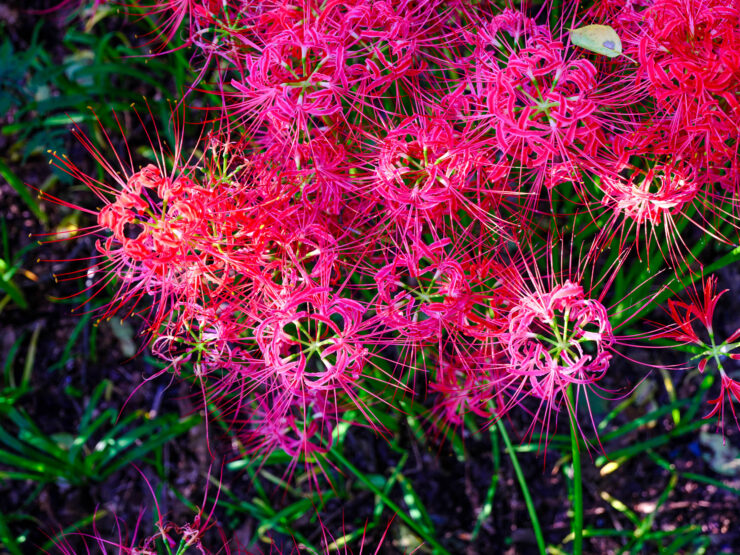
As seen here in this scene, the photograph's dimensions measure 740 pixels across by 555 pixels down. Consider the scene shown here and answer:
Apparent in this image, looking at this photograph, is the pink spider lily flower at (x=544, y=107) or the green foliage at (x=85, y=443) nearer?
the pink spider lily flower at (x=544, y=107)

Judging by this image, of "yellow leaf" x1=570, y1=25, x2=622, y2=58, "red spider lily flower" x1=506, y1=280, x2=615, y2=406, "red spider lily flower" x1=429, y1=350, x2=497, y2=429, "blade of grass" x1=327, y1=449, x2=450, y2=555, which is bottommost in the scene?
"blade of grass" x1=327, y1=449, x2=450, y2=555

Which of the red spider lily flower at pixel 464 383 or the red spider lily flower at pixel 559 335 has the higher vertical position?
Result: the red spider lily flower at pixel 559 335

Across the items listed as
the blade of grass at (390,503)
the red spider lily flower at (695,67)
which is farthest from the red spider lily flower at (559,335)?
the blade of grass at (390,503)

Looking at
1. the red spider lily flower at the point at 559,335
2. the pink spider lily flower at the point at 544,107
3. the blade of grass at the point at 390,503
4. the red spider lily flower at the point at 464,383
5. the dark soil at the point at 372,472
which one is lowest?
the dark soil at the point at 372,472

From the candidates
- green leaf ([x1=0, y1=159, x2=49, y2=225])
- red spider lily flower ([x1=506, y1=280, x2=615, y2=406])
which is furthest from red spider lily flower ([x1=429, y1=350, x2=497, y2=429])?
green leaf ([x1=0, y1=159, x2=49, y2=225])

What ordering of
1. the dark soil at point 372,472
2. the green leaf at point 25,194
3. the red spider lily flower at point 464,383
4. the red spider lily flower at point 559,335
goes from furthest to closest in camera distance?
the green leaf at point 25,194
the dark soil at point 372,472
the red spider lily flower at point 464,383
the red spider lily flower at point 559,335

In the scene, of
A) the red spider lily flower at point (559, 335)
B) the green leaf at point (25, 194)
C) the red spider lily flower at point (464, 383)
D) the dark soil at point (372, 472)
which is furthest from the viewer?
the green leaf at point (25, 194)

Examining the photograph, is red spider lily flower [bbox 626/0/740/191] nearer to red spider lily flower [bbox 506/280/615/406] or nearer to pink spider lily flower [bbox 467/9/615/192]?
pink spider lily flower [bbox 467/9/615/192]

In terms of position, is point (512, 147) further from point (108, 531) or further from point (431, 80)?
point (108, 531)

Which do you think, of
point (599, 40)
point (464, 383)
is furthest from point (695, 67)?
point (464, 383)

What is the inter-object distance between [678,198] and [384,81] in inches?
19.9

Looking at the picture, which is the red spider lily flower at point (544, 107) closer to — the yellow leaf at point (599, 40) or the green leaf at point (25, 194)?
the yellow leaf at point (599, 40)

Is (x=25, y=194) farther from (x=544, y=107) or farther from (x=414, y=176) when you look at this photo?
(x=544, y=107)

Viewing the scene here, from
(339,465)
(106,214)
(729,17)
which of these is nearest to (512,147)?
(729,17)
